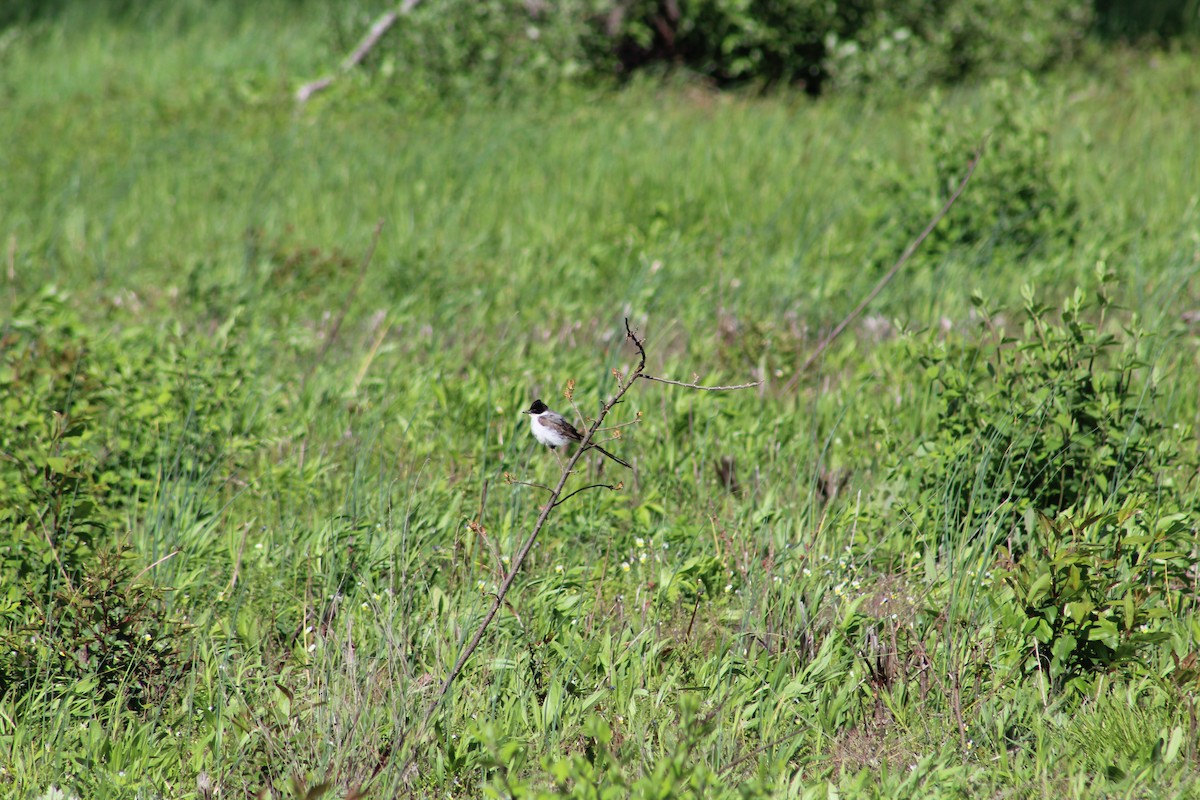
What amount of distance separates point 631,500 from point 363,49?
8917 mm

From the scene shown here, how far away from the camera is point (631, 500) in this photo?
3945mm

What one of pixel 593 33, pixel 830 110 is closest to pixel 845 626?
pixel 830 110

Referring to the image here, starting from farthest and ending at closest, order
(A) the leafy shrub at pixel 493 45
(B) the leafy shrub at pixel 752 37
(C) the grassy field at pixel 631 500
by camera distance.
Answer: (A) the leafy shrub at pixel 493 45
(B) the leafy shrub at pixel 752 37
(C) the grassy field at pixel 631 500

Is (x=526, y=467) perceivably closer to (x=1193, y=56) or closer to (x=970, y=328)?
(x=970, y=328)

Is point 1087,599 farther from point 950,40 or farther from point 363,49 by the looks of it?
point 363,49

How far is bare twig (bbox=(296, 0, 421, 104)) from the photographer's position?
11141mm

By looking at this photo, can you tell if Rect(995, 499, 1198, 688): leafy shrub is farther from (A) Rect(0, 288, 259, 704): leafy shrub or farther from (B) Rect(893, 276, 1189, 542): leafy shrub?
(A) Rect(0, 288, 259, 704): leafy shrub

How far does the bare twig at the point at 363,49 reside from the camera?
1114cm

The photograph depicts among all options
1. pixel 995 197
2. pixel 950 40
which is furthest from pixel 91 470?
pixel 950 40

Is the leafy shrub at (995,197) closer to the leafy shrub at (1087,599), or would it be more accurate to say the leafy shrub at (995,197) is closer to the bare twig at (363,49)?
the leafy shrub at (1087,599)

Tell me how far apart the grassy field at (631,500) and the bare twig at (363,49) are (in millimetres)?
4214

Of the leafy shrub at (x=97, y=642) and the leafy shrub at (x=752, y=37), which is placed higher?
the leafy shrub at (x=752, y=37)

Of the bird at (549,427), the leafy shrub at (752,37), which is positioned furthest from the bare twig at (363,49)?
the bird at (549,427)

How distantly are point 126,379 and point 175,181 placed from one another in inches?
190
